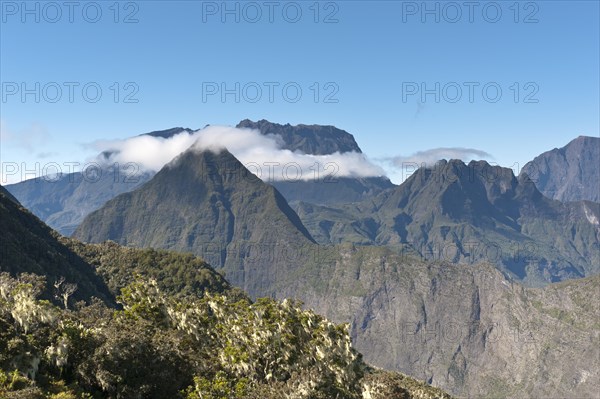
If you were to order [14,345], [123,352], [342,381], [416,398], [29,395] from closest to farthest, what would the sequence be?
1. [29,395]
2. [14,345]
3. [123,352]
4. [342,381]
5. [416,398]

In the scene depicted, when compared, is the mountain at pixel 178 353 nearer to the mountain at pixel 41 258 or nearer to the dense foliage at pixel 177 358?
the dense foliage at pixel 177 358

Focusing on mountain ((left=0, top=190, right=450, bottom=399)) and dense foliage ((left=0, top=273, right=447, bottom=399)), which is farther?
mountain ((left=0, top=190, right=450, bottom=399))

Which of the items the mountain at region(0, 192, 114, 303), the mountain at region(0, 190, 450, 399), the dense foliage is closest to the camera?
the dense foliage

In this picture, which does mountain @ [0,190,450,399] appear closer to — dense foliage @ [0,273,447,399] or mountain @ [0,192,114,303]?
dense foliage @ [0,273,447,399]

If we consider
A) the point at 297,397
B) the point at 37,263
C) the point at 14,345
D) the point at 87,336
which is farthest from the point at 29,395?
the point at 37,263

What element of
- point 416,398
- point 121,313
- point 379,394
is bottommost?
point 416,398

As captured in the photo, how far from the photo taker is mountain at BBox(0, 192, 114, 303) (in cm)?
14275

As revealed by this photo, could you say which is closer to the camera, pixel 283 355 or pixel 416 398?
pixel 283 355

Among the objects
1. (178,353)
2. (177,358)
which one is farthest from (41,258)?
(177,358)

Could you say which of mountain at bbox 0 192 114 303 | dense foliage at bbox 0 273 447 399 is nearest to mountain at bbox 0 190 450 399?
dense foliage at bbox 0 273 447 399

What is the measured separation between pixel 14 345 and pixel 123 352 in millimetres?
8263

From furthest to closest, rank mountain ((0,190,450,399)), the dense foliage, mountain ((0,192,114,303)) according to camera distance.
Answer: mountain ((0,192,114,303)) → mountain ((0,190,450,399)) → the dense foliage

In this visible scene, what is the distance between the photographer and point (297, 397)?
4353 cm

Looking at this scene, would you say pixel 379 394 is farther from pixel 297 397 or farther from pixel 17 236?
pixel 17 236
